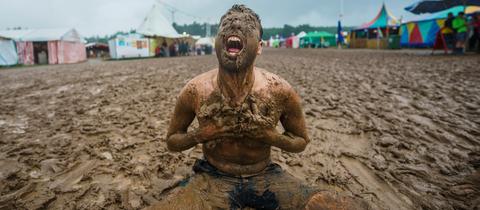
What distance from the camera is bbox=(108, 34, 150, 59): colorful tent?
25328mm

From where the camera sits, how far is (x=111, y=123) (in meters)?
4.84

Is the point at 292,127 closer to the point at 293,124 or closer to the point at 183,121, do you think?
the point at 293,124

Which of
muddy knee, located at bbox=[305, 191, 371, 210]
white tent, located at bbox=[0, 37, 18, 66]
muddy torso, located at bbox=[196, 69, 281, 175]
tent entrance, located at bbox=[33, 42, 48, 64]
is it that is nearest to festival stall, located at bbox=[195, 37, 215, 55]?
tent entrance, located at bbox=[33, 42, 48, 64]

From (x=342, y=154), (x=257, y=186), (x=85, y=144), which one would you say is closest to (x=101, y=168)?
(x=85, y=144)

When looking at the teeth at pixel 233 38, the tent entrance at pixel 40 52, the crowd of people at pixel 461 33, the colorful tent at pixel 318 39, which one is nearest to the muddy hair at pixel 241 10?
the teeth at pixel 233 38

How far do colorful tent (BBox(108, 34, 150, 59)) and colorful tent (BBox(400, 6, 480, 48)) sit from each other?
2085 cm

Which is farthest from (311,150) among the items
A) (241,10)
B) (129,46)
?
(129,46)

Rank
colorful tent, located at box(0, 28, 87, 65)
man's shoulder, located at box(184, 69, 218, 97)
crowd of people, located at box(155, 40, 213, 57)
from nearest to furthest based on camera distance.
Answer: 1. man's shoulder, located at box(184, 69, 218, 97)
2. colorful tent, located at box(0, 28, 87, 65)
3. crowd of people, located at box(155, 40, 213, 57)

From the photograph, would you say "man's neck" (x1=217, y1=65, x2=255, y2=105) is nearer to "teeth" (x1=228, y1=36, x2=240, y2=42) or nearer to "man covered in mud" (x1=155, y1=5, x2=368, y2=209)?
"man covered in mud" (x1=155, y1=5, x2=368, y2=209)

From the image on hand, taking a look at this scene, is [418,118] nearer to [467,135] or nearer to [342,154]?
[467,135]

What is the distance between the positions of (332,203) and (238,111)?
71 cm

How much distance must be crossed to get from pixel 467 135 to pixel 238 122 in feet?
11.1

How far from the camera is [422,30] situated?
2261 centimetres

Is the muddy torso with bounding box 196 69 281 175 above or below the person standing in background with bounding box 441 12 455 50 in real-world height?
below
